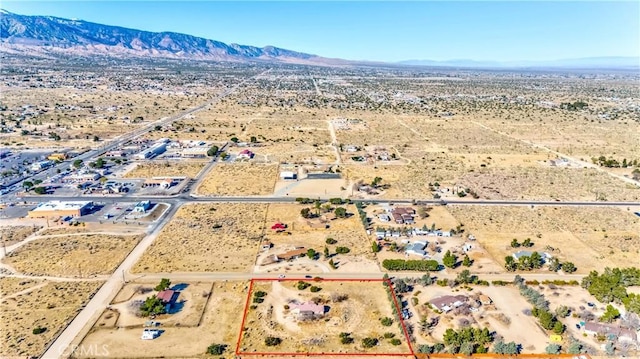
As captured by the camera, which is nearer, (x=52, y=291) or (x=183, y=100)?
(x=52, y=291)

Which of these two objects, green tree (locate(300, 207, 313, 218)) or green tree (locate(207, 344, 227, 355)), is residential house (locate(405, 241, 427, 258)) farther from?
green tree (locate(207, 344, 227, 355))

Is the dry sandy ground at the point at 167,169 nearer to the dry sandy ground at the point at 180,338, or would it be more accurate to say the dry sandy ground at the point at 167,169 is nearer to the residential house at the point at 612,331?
the dry sandy ground at the point at 180,338

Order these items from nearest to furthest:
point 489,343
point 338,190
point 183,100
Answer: point 489,343, point 338,190, point 183,100

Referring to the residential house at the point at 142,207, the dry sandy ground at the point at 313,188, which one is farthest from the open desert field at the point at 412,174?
the residential house at the point at 142,207

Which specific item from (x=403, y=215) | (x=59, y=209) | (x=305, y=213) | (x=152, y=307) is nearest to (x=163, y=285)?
(x=152, y=307)

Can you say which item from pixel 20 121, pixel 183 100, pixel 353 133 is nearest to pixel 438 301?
pixel 353 133

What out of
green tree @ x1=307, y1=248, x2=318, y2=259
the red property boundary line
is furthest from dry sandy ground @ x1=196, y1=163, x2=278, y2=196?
the red property boundary line

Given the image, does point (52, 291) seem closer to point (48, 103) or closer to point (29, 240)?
point (29, 240)
